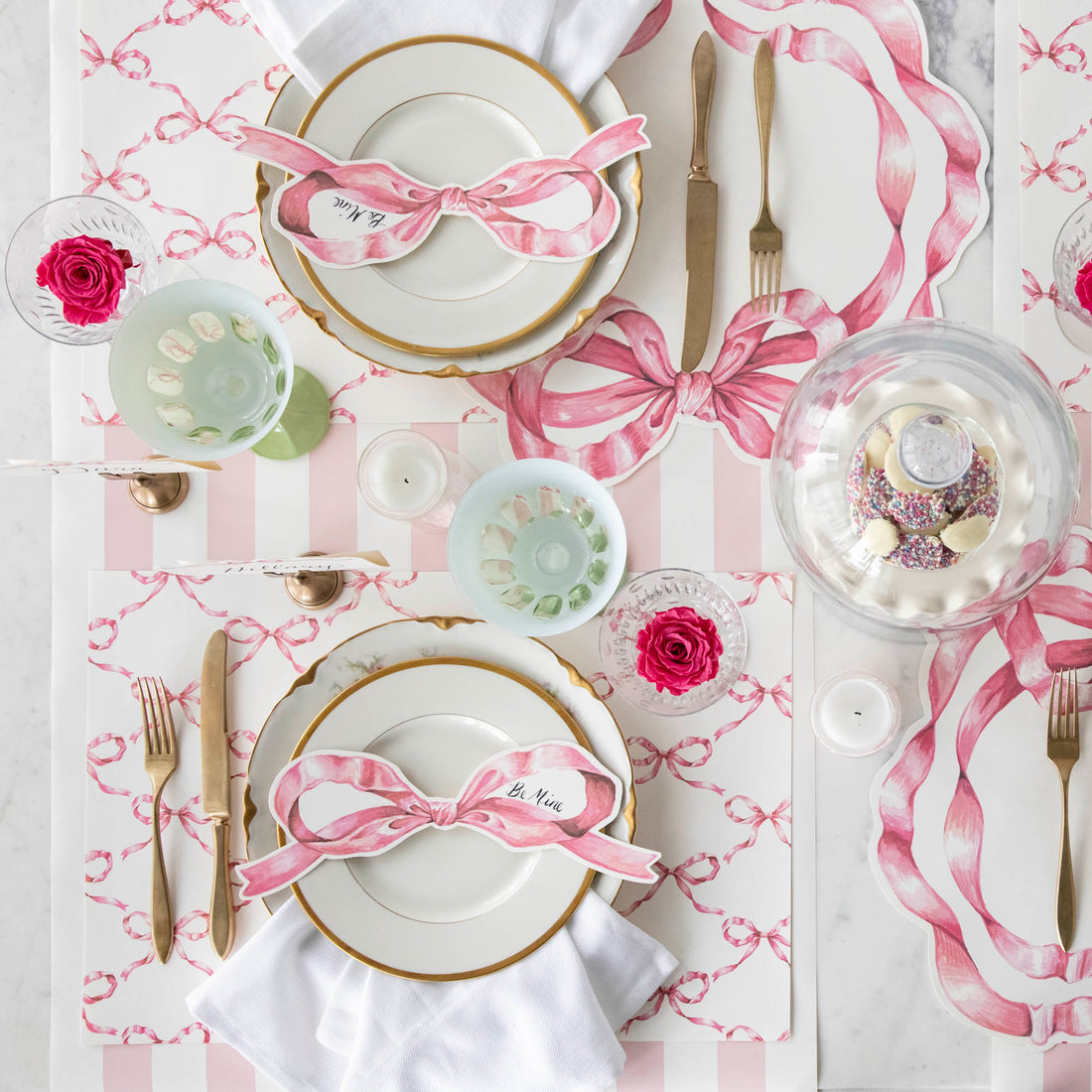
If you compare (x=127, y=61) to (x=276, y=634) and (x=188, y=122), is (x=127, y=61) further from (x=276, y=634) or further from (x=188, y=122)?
(x=276, y=634)

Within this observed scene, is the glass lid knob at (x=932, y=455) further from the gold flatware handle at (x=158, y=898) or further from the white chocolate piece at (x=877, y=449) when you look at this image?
the gold flatware handle at (x=158, y=898)

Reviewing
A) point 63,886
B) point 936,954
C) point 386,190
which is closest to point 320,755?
point 63,886

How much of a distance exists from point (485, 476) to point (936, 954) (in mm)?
653

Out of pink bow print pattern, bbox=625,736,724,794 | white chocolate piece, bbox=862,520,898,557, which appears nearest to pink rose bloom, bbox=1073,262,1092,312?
white chocolate piece, bbox=862,520,898,557

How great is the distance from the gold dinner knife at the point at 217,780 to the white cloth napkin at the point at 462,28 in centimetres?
57

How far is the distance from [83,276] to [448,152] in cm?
36

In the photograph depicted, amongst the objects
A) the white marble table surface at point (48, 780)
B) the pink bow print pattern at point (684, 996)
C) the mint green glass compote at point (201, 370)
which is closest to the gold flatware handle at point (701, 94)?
the white marble table surface at point (48, 780)

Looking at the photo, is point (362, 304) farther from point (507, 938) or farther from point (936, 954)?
point (936, 954)

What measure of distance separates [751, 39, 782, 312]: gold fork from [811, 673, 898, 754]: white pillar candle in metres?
0.38

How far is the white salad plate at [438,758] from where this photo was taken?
872 millimetres

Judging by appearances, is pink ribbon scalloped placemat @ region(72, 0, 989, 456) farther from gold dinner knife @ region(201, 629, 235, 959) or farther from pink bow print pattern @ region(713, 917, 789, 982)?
pink bow print pattern @ region(713, 917, 789, 982)

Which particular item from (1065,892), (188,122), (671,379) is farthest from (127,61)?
(1065,892)

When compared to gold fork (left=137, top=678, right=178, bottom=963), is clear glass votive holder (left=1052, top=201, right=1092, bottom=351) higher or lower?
higher

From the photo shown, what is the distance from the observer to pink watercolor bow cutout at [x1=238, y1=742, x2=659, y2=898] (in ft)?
2.81
